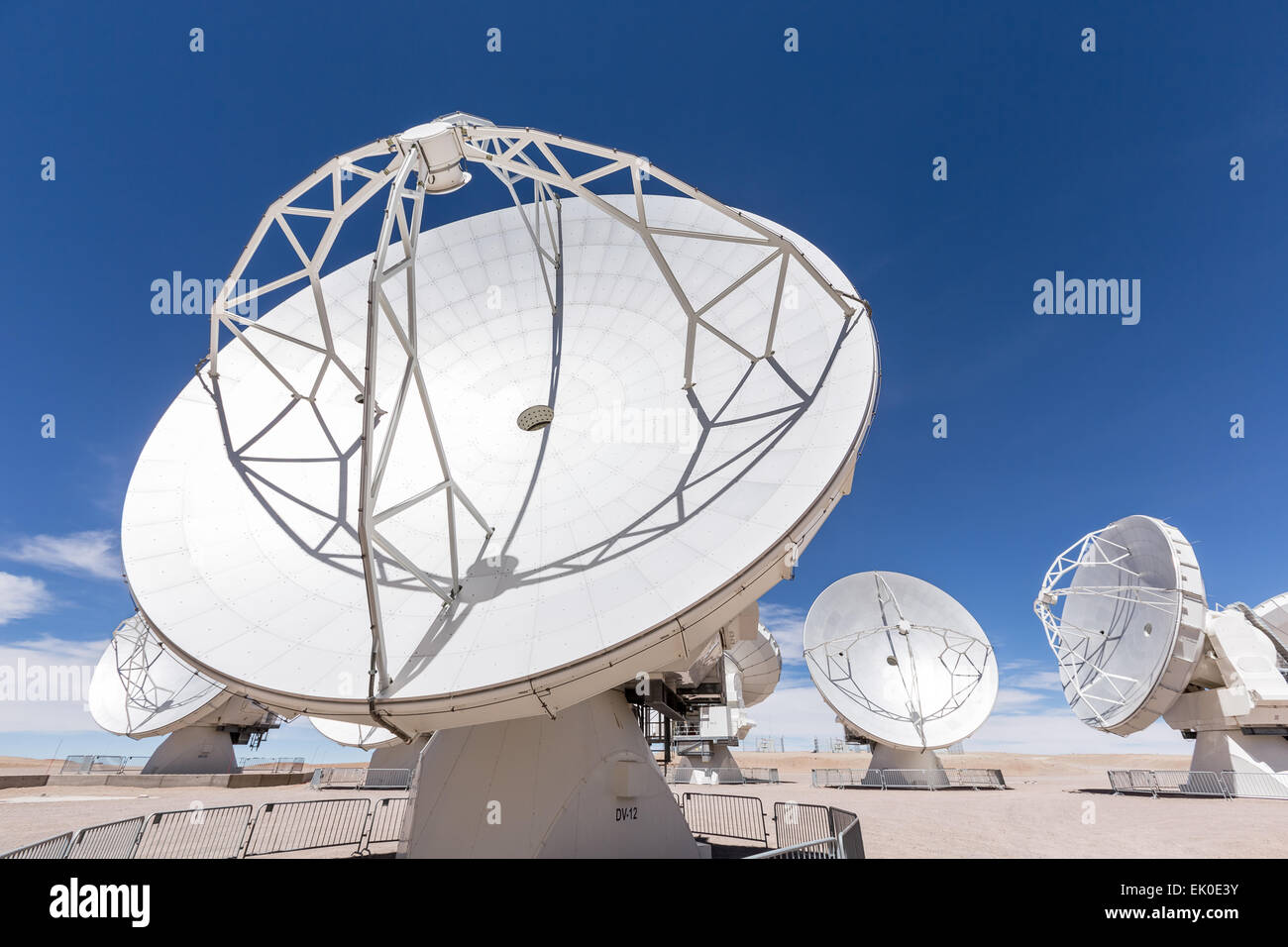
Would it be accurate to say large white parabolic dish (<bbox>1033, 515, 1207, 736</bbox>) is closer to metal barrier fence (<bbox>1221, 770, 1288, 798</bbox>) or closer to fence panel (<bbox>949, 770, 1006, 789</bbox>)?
metal barrier fence (<bbox>1221, 770, 1288, 798</bbox>)

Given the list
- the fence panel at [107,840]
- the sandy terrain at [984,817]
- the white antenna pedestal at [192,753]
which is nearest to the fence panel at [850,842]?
the sandy terrain at [984,817]

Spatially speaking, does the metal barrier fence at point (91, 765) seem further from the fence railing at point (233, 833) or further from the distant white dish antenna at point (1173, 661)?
the distant white dish antenna at point (1173, 661)

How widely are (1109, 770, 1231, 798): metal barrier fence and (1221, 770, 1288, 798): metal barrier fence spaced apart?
85 mm

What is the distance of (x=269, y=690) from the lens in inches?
340

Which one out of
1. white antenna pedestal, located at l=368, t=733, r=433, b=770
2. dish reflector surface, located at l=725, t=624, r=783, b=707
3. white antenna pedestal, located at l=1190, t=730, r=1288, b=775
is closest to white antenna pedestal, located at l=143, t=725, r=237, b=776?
white antenna pedestal, located at l=368, t=733, r=433, b=770

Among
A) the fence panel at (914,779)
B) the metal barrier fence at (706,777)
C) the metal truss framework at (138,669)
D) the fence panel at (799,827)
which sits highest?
the metal truss framework at (138,669)

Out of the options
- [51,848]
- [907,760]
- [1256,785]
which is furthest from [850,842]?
[1256,785]

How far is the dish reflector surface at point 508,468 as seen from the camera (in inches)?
353

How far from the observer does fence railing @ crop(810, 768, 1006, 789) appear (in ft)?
107

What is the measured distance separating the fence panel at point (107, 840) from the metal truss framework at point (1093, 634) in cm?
3021

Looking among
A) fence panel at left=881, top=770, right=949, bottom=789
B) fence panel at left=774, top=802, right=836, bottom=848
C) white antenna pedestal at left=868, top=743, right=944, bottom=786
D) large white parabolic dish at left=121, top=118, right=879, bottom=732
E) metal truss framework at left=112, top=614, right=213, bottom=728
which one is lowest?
fence panel at left=881, top=770, right=949, bottom=789

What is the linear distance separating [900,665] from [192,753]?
3606cm
